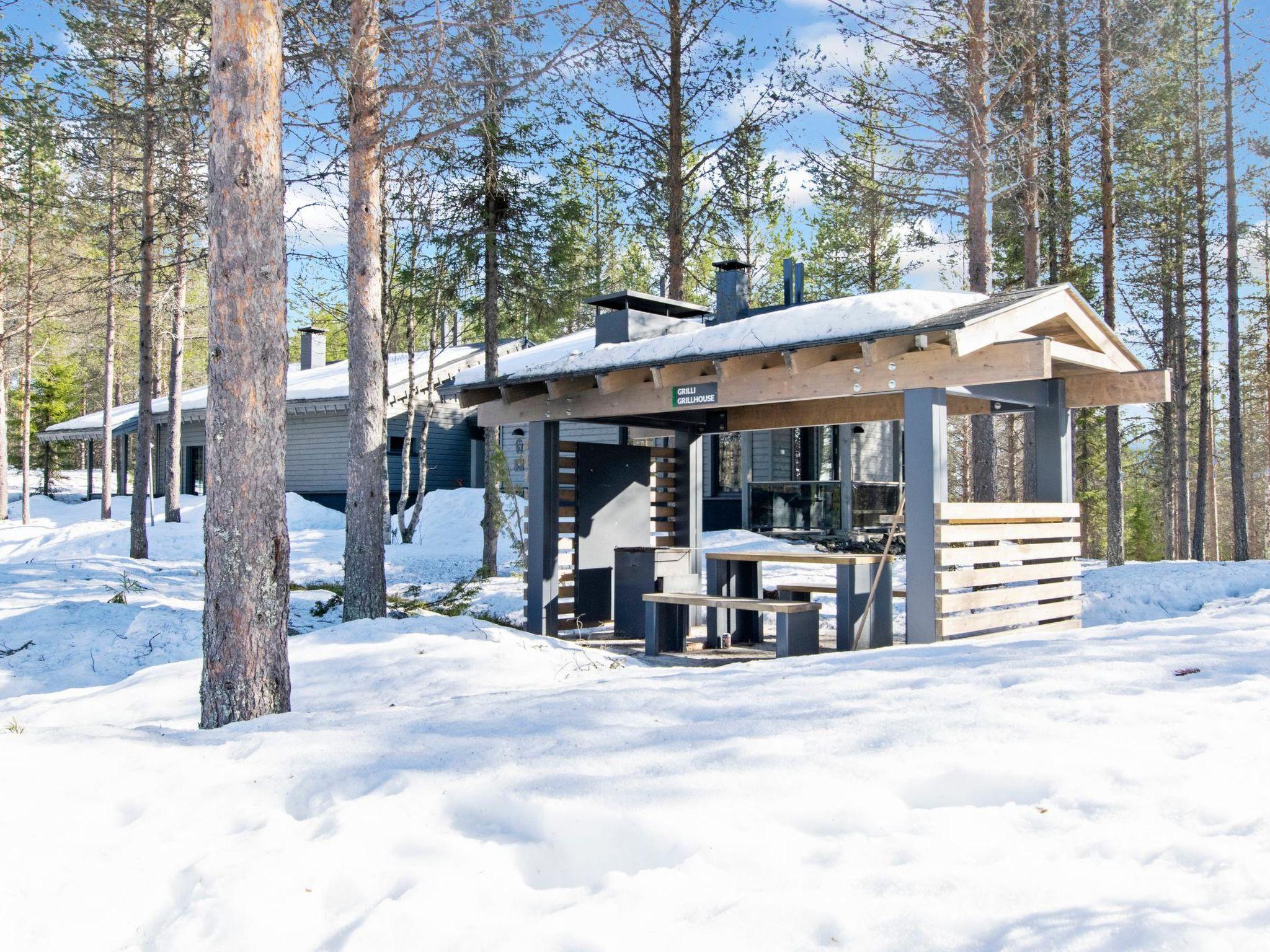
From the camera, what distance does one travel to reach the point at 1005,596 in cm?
800

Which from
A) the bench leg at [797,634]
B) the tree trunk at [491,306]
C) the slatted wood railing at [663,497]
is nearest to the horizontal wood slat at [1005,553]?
the bench leg at [797,634]

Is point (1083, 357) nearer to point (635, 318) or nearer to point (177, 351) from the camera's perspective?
point (635, 318)

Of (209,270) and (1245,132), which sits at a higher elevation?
(1245,132)

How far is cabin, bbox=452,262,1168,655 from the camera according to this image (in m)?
7.29

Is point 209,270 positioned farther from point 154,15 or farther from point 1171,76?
point 1171,76

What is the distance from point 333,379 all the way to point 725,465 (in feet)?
36.5

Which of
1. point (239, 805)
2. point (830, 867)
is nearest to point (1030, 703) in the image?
point (830, 867)

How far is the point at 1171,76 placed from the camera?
1808 centimetres

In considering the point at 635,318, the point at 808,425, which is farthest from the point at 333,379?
the point at 808,425

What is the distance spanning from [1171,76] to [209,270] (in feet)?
62.5

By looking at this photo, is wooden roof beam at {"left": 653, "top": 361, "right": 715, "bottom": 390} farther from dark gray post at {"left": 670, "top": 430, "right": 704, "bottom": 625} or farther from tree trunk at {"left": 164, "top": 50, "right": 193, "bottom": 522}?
tree trunk at {"left": 164, "top": 50, "right": 193, "bottom": 522}

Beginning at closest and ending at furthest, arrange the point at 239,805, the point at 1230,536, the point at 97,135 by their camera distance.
Result: the point at 239,805
the point at 97,135
the point at 1230,536

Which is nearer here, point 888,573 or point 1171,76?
point 888,573

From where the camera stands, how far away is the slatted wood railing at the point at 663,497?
11.5 m
